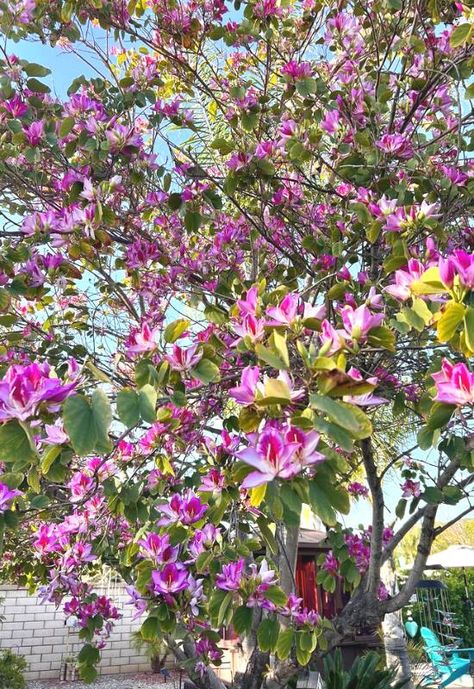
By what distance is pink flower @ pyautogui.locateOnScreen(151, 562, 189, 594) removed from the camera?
1.52 m

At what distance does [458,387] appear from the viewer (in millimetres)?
1002

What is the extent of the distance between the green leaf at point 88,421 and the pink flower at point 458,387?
602 mm

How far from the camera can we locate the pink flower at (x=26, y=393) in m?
0.96

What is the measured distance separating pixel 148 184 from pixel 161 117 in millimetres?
371

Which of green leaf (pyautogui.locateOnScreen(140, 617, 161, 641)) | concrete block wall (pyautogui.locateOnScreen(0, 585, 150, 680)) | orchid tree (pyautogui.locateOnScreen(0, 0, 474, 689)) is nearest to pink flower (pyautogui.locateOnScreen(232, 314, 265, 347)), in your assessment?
orchid tree (pyautogui.locateOnScreen(0, 0, 474, 689))

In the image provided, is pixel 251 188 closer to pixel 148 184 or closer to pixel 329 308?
pixel 148 184

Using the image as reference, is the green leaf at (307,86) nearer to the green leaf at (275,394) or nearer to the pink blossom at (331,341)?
the pink blossom at (331,341)

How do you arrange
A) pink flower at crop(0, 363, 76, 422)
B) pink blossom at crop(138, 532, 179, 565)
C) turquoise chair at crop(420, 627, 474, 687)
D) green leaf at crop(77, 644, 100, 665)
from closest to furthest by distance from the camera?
pink flower at crop(0, 363, 76, 422)
pink blossom at crop(138, 532, 179, 565)
green leaf at crop(77, 644, 100, 665)
turquoise chair at crop(420, 627, 474, 687)

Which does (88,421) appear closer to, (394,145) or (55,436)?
(55,436)

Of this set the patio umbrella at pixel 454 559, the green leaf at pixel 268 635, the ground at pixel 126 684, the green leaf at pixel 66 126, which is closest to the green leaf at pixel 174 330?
the green leaf at pixel 268 635

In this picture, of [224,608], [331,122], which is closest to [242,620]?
[224,608]

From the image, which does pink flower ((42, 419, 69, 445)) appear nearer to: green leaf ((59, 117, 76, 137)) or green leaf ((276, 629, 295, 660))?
green leaf ((276, 629, 295, 660))

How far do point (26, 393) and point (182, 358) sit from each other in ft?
1.45

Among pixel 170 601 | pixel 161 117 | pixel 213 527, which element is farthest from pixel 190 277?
pixel 170 601
